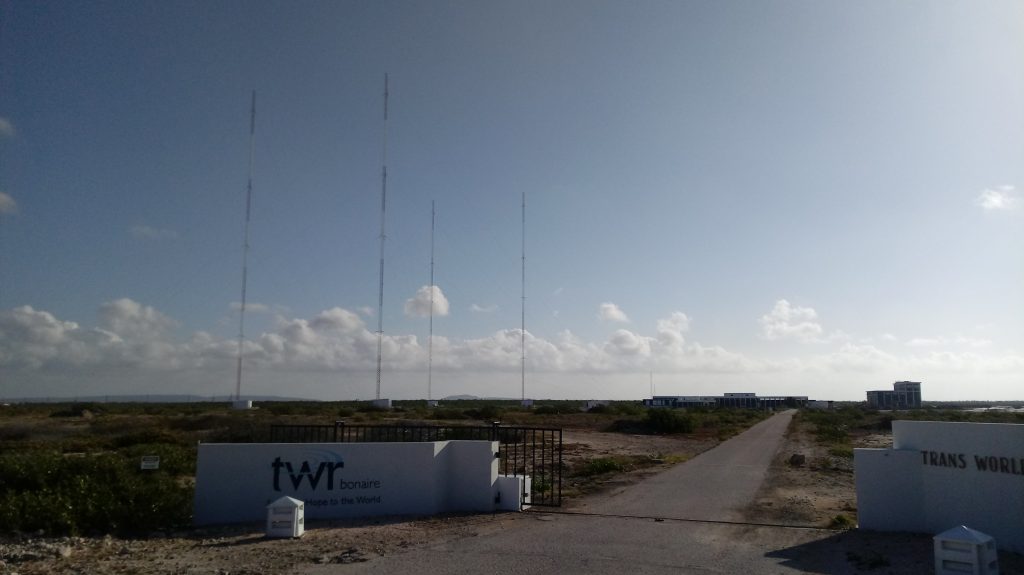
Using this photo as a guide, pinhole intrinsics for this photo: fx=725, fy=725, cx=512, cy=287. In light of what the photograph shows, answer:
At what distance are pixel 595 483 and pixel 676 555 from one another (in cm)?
1190

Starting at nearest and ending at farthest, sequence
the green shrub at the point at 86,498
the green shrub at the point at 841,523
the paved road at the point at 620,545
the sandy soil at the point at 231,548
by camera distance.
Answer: the paved road at the point at 620,545
the sandy soil at the point at 231,548
the green shrub at the point at 86,498
the green shrub at the point at 841,523

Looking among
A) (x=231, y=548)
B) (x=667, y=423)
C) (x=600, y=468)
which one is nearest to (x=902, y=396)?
(x=667, y=423)

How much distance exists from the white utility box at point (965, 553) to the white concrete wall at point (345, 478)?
9.64 meters

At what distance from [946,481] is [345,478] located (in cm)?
1248

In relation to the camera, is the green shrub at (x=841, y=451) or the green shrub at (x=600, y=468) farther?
the green shrub at (x=841, y=451)

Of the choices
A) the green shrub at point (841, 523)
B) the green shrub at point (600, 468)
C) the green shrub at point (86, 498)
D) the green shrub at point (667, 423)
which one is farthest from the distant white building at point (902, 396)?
the green shrub at point (86, 498)

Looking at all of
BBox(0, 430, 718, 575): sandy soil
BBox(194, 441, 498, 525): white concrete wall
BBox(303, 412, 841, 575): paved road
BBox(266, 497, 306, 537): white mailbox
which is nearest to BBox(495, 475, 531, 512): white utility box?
BBox(194, 441, 498, 525): white concrete wall

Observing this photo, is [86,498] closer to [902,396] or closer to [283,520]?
[283,520]

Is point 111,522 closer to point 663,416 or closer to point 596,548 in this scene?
point 596,548

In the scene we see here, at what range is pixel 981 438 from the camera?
12.8m

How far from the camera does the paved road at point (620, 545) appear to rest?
1188 cm

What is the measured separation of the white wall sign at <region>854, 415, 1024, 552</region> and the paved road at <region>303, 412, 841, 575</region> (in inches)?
59.9

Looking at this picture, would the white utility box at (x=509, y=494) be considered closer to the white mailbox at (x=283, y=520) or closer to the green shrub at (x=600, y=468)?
the white mailbox at (x=283, y=520)

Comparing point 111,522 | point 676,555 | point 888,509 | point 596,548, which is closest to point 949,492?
point 888,509
